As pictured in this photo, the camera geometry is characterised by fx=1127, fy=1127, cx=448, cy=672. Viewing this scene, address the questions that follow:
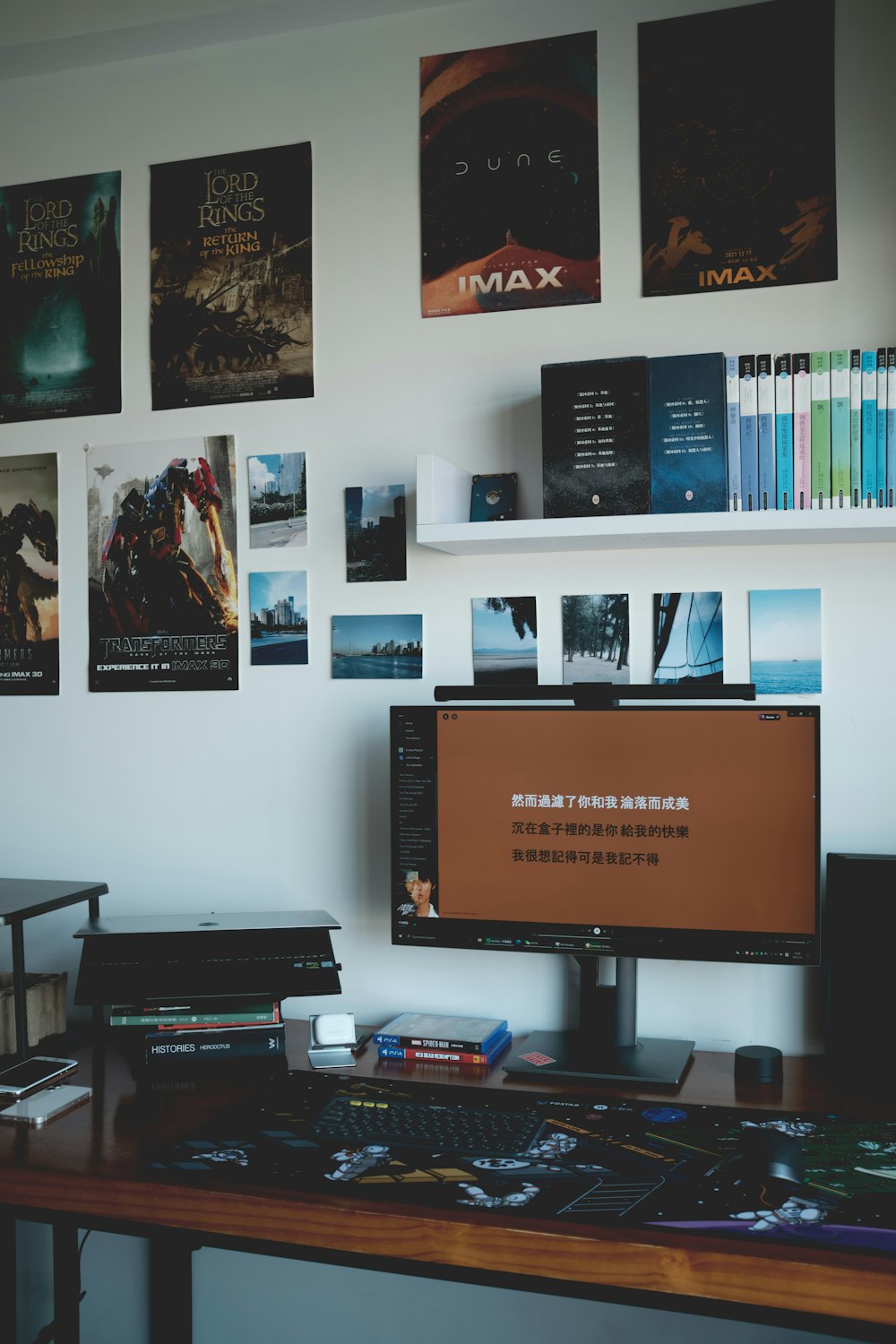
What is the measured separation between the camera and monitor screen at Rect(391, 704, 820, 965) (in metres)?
1.86

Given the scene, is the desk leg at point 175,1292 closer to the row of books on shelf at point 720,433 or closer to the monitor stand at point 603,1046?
the monitor stand at point 603,1046

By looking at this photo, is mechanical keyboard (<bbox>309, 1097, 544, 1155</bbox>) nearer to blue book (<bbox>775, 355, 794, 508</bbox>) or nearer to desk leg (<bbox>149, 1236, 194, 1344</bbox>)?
desk leg (<bbox>149, 1236, 194, 1344</bbox>)

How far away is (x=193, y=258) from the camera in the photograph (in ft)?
7.89

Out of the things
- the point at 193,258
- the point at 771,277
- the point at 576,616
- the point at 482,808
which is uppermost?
the point at 193,258

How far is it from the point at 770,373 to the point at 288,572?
3.34 feet

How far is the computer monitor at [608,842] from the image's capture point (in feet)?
6.10

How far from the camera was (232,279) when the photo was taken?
2377mm

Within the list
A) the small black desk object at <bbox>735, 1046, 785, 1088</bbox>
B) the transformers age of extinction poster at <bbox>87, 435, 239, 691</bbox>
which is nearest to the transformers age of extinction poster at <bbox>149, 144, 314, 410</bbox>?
the transformers age of extinction poster at <bbox>87, 435, 239, 691</bbox>

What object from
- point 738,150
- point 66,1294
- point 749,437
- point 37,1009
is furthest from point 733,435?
point 66,1294

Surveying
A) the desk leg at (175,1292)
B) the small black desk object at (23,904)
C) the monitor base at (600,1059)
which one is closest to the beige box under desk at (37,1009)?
the small black desk object at (23,904)

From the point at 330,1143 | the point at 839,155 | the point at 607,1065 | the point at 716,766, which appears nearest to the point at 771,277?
the point at 839,155

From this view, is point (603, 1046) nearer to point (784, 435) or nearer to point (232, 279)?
point (784, 435)

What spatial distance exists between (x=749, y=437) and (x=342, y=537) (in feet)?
2.72

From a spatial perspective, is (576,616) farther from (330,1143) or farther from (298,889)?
(330,1143)
